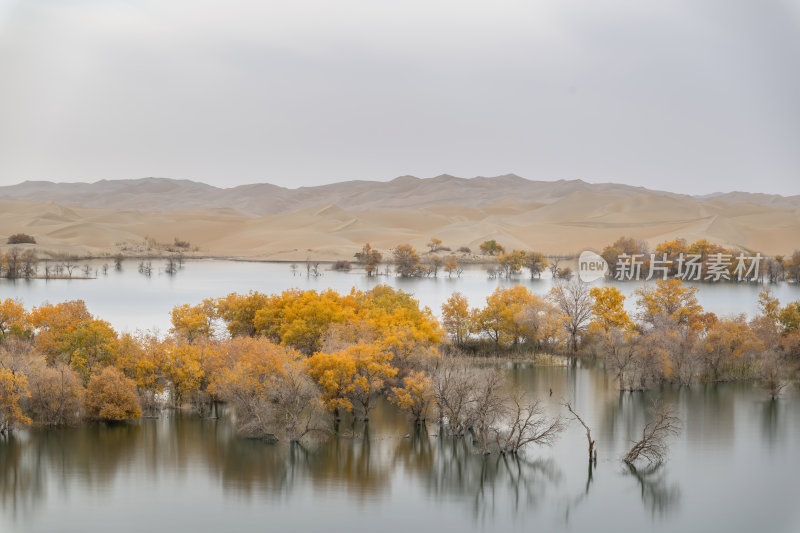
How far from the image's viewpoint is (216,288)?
203 ft

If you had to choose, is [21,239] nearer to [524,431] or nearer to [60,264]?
[60,264]

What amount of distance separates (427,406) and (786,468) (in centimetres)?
1077

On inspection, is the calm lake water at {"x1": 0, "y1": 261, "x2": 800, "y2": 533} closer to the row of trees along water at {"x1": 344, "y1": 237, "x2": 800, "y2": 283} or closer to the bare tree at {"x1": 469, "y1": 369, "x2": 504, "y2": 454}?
the bare tree at {"x1": 469, "y1": 369, "x2": 504, "y2": 454}

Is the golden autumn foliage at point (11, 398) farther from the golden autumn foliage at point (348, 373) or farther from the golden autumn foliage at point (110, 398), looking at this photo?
the golden autumn foliage at point (348, 373)

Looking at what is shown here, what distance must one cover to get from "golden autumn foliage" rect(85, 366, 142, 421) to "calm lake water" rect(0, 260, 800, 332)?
13.8 meters

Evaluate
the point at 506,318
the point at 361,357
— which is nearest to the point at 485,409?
the point at 361,357

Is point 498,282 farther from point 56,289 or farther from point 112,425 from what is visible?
point 112,425

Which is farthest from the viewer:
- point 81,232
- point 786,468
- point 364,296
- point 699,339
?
point 81,232

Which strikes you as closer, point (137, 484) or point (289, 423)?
point (137, 484)

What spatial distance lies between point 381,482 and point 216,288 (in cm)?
4354

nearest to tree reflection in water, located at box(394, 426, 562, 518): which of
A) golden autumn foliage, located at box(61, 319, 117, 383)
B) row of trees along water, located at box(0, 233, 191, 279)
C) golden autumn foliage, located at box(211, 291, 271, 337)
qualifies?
golden autumn foliage, located at box(61, 319, 117, 383)

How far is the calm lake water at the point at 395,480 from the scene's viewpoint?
18.8m

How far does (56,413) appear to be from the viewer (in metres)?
24.2

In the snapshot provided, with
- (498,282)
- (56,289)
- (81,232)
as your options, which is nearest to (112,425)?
(56,289)
